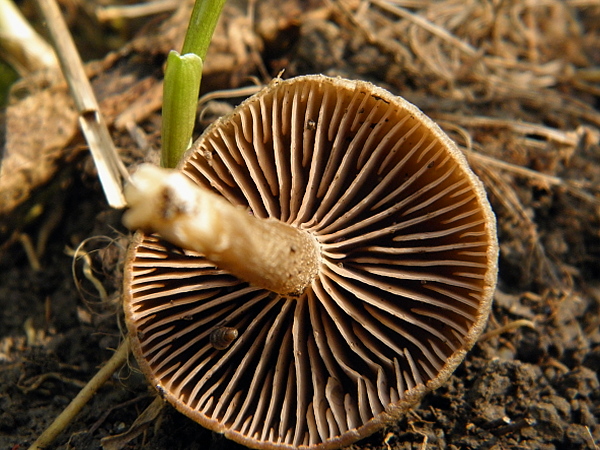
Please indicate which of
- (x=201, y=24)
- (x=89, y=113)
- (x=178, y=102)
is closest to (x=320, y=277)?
(x=178, y=102)

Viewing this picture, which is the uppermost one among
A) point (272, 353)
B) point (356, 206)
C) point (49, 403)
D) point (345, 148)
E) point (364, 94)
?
point (364, 94)

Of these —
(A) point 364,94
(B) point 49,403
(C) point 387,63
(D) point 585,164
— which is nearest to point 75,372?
(B) point 49,403

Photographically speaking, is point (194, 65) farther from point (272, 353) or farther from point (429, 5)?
point (429, 5)

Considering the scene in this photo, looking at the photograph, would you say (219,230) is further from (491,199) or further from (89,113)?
(491,199)

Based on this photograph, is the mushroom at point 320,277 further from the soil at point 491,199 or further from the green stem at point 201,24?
the green stem at point 201,24

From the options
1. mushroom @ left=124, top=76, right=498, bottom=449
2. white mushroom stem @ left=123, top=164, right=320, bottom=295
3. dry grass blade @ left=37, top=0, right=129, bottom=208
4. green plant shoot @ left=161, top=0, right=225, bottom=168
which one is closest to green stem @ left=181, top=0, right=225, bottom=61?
green plant shoot @ left=161, top=0, right=225, bottom=168

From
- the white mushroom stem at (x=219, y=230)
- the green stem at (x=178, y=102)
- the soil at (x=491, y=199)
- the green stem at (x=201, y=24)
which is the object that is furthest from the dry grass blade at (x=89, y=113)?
the white mushroom stem at (x=219, y=230)
